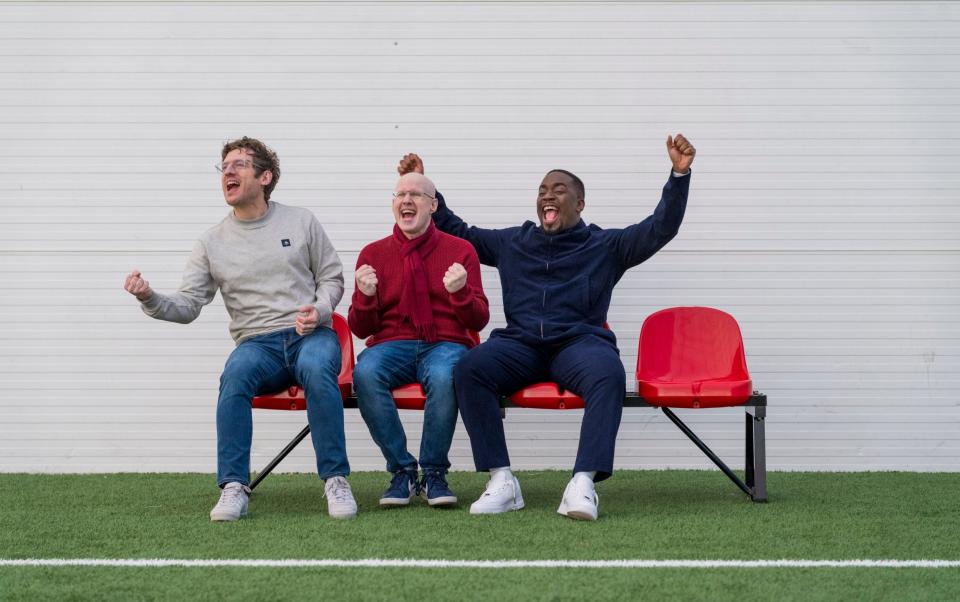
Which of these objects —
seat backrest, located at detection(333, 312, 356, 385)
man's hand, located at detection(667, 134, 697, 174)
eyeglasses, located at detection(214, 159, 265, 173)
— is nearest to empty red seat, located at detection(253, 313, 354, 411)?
seat backrest, located at detection(333, 312, 356, 385)

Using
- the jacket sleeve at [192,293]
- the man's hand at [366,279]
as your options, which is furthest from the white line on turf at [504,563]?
the man's hand at [366,279]

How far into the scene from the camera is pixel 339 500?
144 inches

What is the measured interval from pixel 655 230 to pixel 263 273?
4.66 ft

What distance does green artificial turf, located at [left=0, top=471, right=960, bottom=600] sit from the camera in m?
2.68

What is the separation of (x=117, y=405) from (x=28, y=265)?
77 centimetres

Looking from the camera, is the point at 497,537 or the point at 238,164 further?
the point at 238,164

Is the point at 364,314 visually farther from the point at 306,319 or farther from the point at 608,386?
the point at 608,386

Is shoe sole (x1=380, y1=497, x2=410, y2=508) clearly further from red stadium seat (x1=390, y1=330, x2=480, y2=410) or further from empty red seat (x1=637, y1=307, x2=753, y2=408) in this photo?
empty red seat (x1=637, y1=307, x2=753, y2=408)

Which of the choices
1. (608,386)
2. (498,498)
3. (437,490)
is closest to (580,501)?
(498,498)

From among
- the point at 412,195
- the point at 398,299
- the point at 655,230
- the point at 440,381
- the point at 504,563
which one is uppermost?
the point at 412,195

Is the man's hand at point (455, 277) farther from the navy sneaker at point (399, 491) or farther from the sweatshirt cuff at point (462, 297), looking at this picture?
the navy sneaker at point (399, 491)

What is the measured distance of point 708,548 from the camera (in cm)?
312

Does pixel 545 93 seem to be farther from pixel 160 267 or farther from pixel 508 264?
pixel 160 267

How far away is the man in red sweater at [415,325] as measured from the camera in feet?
12.6
